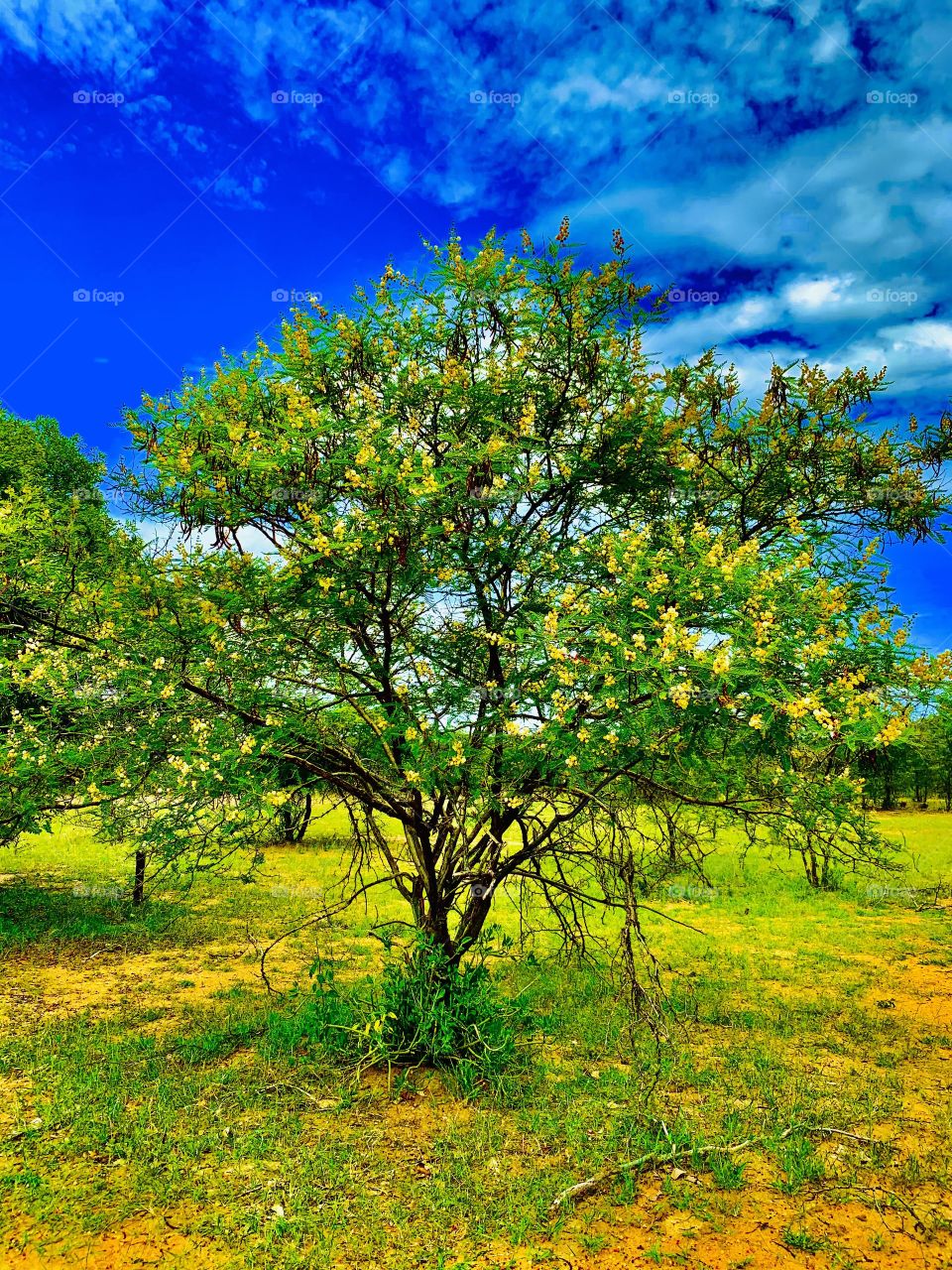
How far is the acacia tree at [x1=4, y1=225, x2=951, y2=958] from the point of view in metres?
6.01

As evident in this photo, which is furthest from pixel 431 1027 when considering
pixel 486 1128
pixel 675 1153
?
pixel 675 1153

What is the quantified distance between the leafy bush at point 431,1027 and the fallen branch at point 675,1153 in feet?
5.72

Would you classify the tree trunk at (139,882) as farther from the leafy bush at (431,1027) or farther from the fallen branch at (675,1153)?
the fallen branch at (675,1153)

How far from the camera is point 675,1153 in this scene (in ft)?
20.2

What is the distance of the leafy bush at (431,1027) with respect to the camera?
303 inches

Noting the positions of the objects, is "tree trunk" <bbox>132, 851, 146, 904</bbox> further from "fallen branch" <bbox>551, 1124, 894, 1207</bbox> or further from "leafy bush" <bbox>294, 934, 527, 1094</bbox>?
"fallen branch" <bbox>551, 1124, 894, 1207</bbox>

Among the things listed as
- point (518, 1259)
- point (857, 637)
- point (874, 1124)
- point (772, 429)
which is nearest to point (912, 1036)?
point (874, 1124)

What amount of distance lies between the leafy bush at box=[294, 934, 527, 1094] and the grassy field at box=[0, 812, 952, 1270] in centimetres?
25

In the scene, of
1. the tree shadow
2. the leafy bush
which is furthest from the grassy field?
the tree shadow

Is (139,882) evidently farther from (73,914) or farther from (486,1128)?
(486,1128)

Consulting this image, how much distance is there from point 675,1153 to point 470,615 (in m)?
5.18

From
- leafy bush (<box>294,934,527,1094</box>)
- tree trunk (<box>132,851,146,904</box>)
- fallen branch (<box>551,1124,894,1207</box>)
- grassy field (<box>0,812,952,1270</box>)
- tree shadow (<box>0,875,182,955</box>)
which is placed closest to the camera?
grassy field (<box>0,812,952,1270</box>)

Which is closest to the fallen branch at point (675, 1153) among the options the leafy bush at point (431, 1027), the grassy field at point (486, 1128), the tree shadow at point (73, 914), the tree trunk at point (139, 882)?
the grassy field at point (486, 1128)

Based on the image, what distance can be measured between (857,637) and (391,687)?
4341mm
